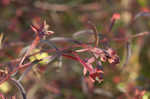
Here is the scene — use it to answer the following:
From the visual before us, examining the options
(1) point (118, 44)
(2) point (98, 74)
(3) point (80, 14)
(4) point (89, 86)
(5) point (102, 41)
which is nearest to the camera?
(2) point (98, 74)

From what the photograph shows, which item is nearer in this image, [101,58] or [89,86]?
[101,58]

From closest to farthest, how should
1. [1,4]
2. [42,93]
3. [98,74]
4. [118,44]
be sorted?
[98,74] → [42,93] → [118,44] → [1,4]

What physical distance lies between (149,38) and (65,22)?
2.11 ft

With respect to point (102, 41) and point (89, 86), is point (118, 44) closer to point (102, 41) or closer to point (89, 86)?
point (89, 86)

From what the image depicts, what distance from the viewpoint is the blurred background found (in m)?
1.53

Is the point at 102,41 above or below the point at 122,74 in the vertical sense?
above

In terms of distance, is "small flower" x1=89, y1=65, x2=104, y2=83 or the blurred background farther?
the blurred background

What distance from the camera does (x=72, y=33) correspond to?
1854mm

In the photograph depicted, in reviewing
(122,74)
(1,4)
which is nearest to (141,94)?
(122,74)

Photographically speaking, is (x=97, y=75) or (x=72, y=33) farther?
(x=72, y=33)

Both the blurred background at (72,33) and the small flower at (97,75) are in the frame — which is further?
the blurred background at (72,33)

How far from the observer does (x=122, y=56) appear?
172 cm

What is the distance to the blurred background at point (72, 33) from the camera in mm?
1527

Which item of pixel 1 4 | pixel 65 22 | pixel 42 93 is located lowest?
pixel 42 93
